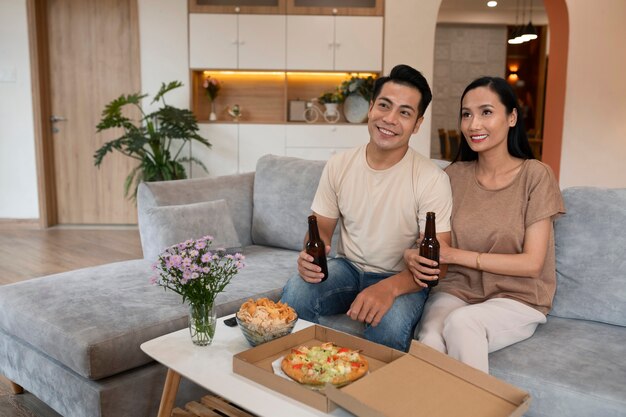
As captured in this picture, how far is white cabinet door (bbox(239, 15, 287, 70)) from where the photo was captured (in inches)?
208

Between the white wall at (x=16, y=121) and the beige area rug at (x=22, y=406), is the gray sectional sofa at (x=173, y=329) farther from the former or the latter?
the white wall at (x=16, y=121)

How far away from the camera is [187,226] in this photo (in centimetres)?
264

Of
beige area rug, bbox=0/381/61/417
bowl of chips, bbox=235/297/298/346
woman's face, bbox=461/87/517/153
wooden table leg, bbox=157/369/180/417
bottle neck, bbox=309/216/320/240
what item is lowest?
beige area rug, bbox=0/381/61/417

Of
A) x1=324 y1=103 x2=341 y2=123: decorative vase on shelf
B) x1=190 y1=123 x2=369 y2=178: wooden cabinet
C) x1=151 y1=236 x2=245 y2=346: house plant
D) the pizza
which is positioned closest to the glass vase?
x1=151 y1=236 x2=245 y2=346: house plant

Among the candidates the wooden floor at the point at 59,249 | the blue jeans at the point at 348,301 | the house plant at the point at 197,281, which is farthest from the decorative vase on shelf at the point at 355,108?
the house plant at the point at 197,281

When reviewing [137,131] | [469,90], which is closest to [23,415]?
[469,90]

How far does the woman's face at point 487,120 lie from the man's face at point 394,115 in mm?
188

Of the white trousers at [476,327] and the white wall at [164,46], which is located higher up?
the white wall at [164,46]

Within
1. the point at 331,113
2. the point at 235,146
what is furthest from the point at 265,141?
the point at 331,113

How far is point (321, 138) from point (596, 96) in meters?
2.46

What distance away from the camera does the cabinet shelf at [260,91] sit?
5.66m

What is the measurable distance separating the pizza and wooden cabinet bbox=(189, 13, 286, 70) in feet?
14.1

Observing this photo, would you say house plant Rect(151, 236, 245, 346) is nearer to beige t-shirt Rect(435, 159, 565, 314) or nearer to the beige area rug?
beige t-shirt Rect(435, 159, 565, 314)

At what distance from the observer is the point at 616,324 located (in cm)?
192
